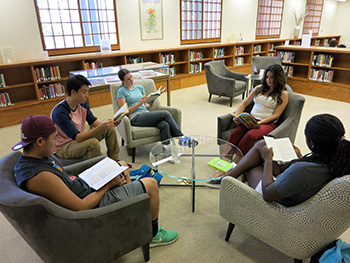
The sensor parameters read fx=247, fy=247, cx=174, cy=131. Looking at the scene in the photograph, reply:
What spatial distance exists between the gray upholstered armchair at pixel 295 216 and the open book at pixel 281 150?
1.76ft

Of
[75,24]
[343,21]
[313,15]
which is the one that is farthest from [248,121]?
[343,21]

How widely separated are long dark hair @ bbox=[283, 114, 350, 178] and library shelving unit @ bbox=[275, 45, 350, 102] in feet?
16.1

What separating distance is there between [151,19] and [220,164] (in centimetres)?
487

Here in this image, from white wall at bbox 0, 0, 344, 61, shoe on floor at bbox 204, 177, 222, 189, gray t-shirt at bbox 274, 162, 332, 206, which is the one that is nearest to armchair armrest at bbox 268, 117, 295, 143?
shoe on floor at bbox 204, 177, 222, 189

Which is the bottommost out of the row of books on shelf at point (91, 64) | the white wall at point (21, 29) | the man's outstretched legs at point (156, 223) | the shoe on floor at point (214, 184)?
the shoe on floor at point (214, 184)

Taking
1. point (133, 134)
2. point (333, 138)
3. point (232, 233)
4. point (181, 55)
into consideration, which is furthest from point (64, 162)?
point (181, 55)

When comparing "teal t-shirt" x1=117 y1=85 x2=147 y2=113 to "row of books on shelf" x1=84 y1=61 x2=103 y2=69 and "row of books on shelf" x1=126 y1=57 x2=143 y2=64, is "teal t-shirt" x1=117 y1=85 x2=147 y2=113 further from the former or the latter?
"row of books on shelf" x1=126 y1=57 x2=143 y2=64

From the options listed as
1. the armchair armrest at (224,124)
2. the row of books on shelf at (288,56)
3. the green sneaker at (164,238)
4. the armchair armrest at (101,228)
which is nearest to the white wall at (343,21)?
the row of books on shelf at (288,56)

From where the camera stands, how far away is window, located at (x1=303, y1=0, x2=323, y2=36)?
33.6 feet

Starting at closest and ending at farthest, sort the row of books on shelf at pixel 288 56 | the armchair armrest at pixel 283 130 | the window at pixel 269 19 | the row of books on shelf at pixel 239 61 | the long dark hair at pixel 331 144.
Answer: the long dark hair at pixel 331 144, the armchair armrest at pixel 283 130, the row of books on shelf at pixel 288 56, the row of books on shelf at pixel 239 61, the window at pixel 269 19

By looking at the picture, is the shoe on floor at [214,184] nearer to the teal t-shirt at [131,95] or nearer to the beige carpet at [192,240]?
the beige carpet at [192,240]

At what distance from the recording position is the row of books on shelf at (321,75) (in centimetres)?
555

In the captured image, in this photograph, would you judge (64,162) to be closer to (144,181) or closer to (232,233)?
(144,181)

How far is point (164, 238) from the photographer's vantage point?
1880mm
